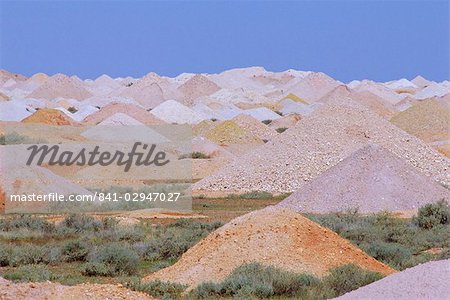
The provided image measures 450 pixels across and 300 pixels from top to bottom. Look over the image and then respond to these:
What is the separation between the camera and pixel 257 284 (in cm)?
1068

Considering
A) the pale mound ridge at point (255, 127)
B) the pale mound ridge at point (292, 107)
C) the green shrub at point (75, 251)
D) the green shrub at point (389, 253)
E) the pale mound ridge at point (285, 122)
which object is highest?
the pale mound ridge at point (292, 107)

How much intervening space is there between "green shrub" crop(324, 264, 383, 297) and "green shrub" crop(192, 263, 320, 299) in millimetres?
213

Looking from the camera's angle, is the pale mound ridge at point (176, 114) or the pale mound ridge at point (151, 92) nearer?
the pale mound ridge at point (176, 114)

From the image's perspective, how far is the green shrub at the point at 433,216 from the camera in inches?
762

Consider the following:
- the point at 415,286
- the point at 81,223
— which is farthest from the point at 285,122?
the point at 415,286

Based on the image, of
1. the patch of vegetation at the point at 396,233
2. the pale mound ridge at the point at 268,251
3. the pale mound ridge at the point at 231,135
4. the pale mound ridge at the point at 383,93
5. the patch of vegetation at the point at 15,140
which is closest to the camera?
the pale mound ridge at the point at 268,251

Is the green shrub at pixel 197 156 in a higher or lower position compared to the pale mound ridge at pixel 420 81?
lower

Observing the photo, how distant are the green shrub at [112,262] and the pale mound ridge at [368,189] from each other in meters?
9.30

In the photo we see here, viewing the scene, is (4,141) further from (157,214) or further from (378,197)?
(378,197)

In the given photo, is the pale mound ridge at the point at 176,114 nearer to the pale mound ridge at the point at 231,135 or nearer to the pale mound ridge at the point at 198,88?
the pale mound ridge at the point at 231,135

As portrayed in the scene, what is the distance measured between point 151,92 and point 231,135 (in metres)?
38.8

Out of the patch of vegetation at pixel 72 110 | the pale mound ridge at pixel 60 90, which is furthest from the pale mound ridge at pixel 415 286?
the pale mound ridge at pixel 60 90

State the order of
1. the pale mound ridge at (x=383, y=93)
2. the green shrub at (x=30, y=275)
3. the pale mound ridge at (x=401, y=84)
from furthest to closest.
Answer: the pale mound ridge at (x=401, y=84) → the pale mound ridge at (x=383, y=93) → the green shrub at (x=30, y=275)

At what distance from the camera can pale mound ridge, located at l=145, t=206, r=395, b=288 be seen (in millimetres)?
11469
